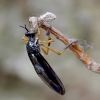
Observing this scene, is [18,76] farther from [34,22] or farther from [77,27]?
[34,22]

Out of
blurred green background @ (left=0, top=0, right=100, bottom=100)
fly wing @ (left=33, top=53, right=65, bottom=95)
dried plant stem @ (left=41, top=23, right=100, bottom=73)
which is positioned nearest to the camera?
dried plant stem @ (left=41, top=23, right=100, bottom=73)

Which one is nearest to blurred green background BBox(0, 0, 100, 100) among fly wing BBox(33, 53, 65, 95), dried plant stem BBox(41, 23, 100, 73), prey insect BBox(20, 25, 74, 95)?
prey insect BBox(20, 25, 74, 95)

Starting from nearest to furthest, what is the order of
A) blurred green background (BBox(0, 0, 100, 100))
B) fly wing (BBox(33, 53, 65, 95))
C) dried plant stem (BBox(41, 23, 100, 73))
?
1. dried plant stem (BBox(41, 23, 100, 73))
2. fly wing (BBox(33, 53, 65, 95))
3. blurred green background (BBox(0, 0, 100, 100))

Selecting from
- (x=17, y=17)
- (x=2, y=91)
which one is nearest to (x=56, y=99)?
(x=2, y=91)

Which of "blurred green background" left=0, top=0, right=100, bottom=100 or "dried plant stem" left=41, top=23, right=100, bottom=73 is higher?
"blurred green background" left=0, top=0, right=100, bottom=100

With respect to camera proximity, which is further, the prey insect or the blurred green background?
the blurred green background

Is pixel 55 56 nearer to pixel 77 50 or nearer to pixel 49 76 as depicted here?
pixel 49 76

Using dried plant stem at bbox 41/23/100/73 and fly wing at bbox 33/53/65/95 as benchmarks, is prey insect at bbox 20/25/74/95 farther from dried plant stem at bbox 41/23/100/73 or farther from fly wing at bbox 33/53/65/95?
dried plant stem at bbox 41/23/100/73

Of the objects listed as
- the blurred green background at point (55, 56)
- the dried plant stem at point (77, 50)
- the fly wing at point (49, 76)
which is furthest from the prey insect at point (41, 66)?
the blurred green background at point (55, 56)
